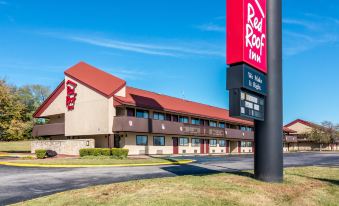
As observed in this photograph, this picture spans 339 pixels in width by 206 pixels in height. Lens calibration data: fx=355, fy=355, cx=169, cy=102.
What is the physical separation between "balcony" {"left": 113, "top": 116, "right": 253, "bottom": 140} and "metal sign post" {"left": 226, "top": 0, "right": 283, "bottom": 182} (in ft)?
76.3

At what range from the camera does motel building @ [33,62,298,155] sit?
37.2 meters

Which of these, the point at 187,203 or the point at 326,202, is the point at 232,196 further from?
the point at 326,202

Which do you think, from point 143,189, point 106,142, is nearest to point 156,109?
point 106,142

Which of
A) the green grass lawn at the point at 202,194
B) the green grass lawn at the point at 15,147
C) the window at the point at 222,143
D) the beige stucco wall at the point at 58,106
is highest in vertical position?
the beige stucco wall at the point at 58,106

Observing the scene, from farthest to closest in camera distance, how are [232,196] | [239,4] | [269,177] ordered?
[269,177]
[239,4]
[232,196]

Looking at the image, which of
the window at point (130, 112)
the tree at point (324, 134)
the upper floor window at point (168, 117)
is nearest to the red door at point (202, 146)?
the upper floor window at point (168, 117)

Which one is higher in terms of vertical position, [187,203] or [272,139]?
[272,139]

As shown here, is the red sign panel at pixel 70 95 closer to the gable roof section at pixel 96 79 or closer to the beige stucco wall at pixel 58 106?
the gable roof section at pixel 96 79

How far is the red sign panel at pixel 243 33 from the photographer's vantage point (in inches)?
468

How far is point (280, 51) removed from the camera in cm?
1404

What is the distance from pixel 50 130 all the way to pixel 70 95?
6.01 metres

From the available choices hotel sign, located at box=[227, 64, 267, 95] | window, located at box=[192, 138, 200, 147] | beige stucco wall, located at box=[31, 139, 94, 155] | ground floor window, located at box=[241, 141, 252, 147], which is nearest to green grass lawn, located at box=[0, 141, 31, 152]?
Answer: beige stucco wall, located at box=[31, 139, 94, 155]

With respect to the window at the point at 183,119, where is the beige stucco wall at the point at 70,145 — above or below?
below

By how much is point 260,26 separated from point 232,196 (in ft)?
21.7
